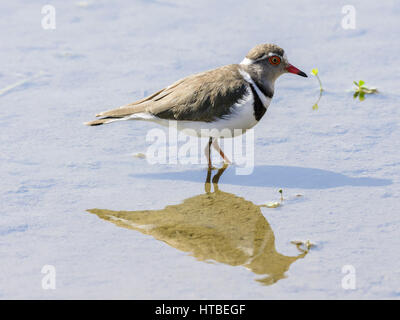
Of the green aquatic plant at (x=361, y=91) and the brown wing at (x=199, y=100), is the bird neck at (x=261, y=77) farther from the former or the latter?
the green aquatic plant at (x=361, y=91)

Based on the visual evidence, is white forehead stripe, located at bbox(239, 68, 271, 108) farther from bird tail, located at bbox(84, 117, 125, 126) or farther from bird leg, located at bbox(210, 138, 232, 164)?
bird tail, located at bbox(84, 117, 125, 126)

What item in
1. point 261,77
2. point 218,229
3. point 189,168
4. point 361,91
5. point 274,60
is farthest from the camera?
point 361,91

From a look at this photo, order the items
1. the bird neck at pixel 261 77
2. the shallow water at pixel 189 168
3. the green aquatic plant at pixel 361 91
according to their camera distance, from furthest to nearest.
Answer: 1. the green aquatic plant at pixel 361 91
2. the bird neck at pixel 261 77
3. the shallow water at pixel 189 168

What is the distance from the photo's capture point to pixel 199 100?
7.48m

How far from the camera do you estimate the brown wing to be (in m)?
7.44

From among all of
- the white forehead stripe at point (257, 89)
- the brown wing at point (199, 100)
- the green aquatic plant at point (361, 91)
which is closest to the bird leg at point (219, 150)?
the brown wing at point (199, 100)

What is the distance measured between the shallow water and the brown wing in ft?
1.81

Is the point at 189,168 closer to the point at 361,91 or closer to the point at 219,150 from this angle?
the point at 219,150

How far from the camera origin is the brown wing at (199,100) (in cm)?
744

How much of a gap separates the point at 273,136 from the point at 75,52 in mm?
3683

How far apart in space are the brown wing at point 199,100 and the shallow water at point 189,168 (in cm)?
55

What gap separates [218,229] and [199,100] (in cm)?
175

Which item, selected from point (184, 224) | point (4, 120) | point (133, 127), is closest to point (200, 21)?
point (133, 127)

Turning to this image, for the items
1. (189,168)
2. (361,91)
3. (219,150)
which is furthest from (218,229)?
(361,91)
